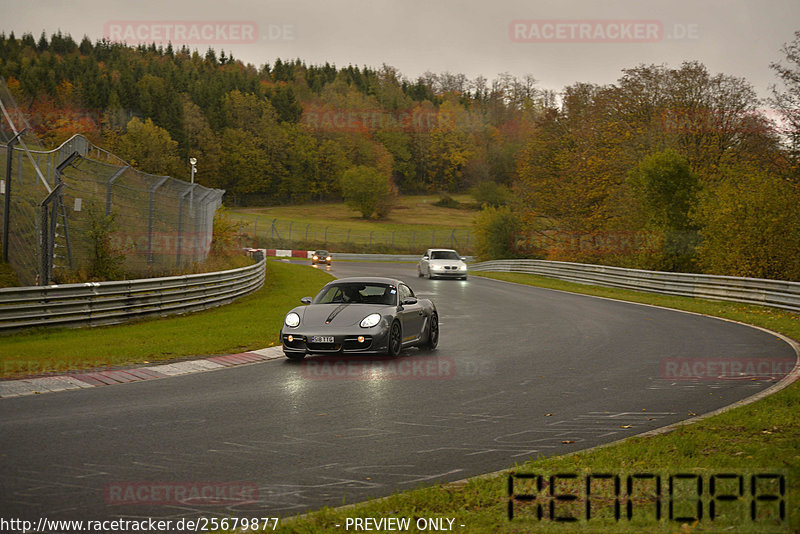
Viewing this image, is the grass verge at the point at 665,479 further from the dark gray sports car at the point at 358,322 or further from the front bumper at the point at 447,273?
the front bumper at the point at 447,273

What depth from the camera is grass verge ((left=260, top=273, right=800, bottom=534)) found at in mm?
4762

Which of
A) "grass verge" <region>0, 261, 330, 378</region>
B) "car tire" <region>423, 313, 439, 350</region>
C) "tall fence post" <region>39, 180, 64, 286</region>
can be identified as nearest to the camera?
"grass verge" <region>0, 261, 330, 378</region>

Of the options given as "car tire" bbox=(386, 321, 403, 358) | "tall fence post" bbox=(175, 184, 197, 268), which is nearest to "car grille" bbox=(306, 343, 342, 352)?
"car tire" bbox=(386, 321, 403, 358)

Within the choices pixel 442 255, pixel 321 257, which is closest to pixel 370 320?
pixel 442 255

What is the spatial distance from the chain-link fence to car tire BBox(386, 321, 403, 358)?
776 centimetres

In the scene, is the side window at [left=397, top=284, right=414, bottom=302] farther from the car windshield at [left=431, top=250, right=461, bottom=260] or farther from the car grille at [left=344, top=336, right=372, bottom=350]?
the car windshield at [left=431, top=250, right=461, bottom=260]

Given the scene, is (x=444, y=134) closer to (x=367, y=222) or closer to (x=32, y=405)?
(x=367, y=222)

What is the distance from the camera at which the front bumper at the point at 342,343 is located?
12.5 m

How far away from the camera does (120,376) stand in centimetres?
1091

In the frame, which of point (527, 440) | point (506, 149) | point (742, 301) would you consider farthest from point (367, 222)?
point (527, 440)

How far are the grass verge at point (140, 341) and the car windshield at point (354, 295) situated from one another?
1611 millimetres

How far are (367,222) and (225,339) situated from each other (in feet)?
330

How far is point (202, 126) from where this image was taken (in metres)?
126

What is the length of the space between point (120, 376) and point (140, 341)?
3359mm
